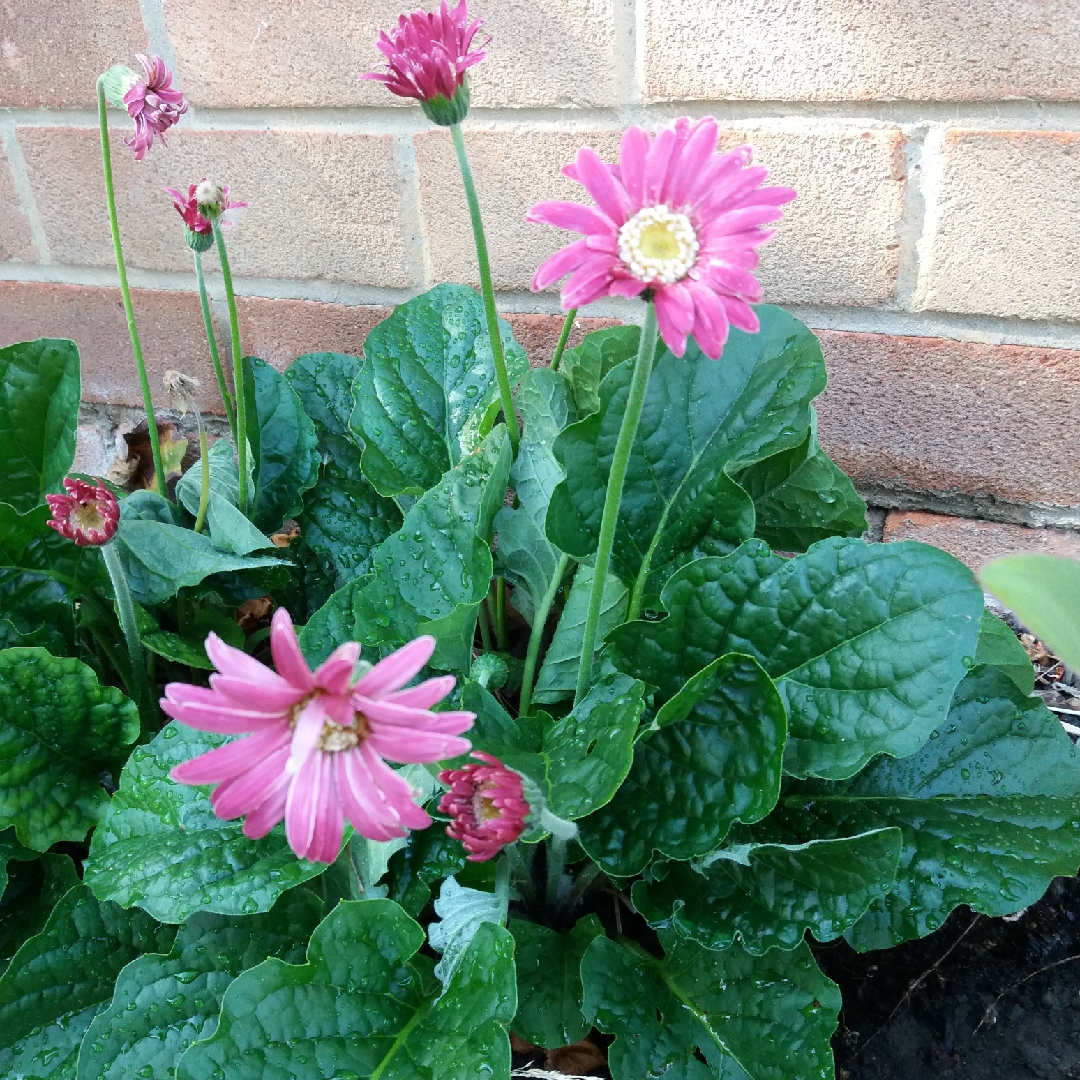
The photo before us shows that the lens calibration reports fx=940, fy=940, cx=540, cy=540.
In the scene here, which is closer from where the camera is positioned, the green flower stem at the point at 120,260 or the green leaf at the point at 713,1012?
the green leaf at the point at 713,1012

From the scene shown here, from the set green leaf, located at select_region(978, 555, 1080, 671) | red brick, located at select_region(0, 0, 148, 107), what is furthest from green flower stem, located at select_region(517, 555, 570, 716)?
red brick, located at select_region(0, 0, 148, 107)

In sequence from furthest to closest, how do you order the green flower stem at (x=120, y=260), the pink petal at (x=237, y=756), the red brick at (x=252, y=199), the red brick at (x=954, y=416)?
the red brick at (x=252, y=199)
the red brick at (x=954, y=416)
the green flower stem at (x=120, y=260)
the pink petal at (x=237, y=756)

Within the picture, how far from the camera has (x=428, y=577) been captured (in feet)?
2.67

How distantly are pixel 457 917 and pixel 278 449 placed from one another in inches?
22.1

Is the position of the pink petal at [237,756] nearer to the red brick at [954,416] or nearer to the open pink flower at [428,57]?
the open pink flower at [428,57]

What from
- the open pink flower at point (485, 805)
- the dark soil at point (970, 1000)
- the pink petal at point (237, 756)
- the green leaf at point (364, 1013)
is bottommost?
the dark soil at point (970, 1000)

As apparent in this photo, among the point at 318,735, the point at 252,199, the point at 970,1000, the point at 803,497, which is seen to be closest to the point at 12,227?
the point at 252,199

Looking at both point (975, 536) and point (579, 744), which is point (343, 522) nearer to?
point (579, 744)

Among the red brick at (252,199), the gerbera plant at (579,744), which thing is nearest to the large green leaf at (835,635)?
the gerbera plant at (579,744)

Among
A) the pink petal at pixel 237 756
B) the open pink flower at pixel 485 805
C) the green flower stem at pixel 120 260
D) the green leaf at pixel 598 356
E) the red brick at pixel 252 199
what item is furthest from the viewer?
the red brick at pixel 252 199

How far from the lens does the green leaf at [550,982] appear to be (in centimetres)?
74

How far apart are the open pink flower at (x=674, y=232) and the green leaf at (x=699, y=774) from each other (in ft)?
0.86

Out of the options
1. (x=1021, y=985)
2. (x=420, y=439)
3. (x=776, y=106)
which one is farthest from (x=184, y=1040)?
(x=776, y=106)

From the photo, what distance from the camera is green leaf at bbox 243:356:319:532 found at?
104cm
